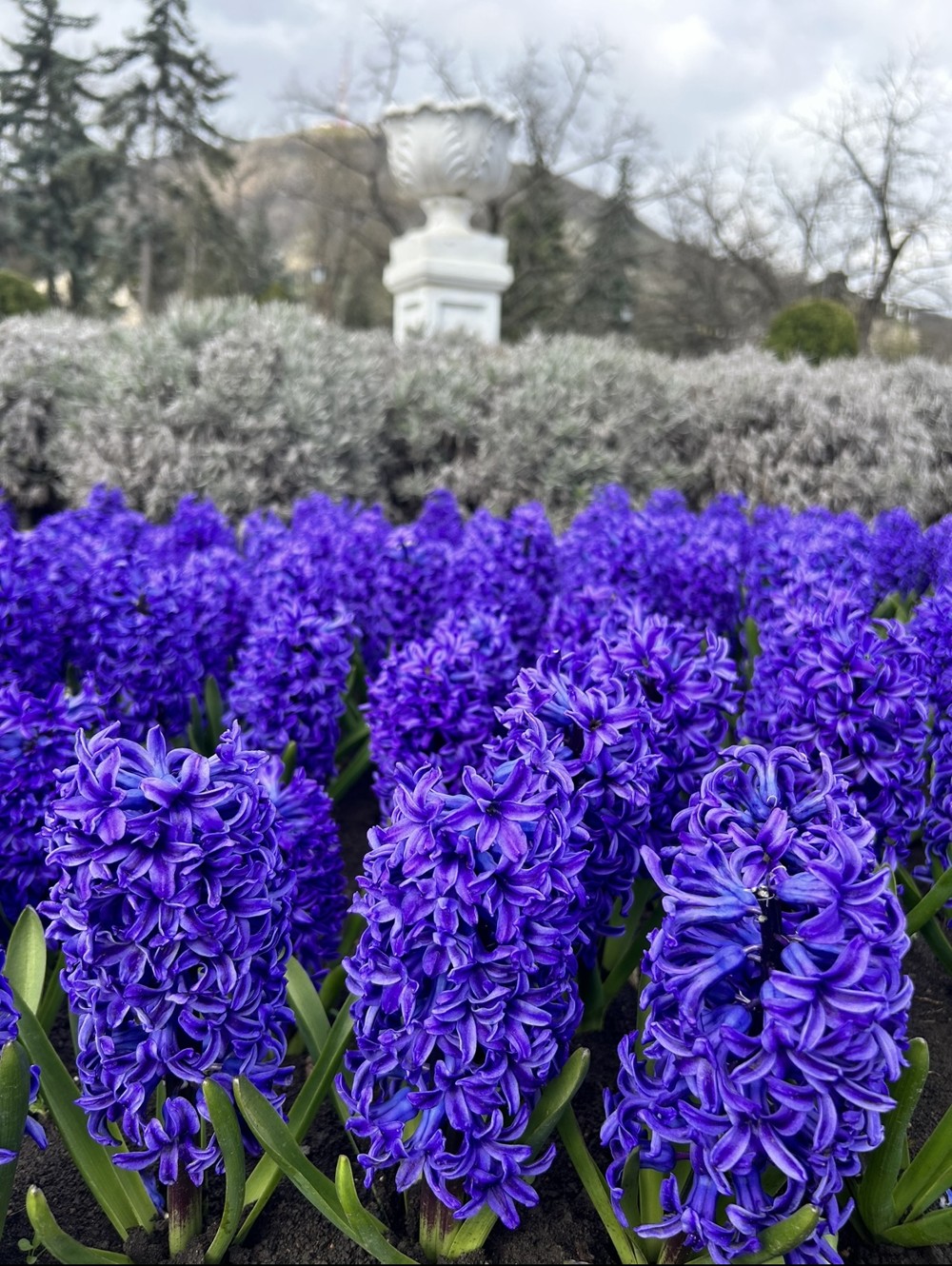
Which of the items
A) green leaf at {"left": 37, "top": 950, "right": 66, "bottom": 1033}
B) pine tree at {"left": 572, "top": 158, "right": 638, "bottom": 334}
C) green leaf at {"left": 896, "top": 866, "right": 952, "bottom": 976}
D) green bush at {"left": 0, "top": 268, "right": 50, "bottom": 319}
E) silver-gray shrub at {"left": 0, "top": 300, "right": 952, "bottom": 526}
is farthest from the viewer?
pine tree at {"left": 572, "top": 158, "right": 638, "bottom": 334}

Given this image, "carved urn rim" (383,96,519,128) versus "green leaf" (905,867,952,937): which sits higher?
"carved urn rim" (383,96,519,128)

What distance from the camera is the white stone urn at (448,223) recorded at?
10.4m

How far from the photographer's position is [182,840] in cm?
129

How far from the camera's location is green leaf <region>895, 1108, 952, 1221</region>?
1.36 m

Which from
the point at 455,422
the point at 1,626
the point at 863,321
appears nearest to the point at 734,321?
the point at 863,321

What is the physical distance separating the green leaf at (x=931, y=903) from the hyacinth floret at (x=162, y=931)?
124 centimetres

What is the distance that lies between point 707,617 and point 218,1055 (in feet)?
7.94

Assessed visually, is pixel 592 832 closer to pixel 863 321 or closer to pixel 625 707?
pixel 625 707

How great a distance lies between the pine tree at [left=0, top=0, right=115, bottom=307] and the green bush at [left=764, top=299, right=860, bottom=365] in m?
21.4

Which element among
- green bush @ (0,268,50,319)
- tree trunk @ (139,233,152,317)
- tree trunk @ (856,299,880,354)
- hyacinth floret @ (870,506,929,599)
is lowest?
hyacinth floret @ (870,506,929,599)

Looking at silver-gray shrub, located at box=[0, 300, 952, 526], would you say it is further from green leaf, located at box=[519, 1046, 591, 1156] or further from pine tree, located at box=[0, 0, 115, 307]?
pine tree, located at box=[0, 0, 115, 307]

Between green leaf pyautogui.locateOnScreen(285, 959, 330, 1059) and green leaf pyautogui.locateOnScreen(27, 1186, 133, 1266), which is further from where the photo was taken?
green leaf pyautogui.locateOnScreen(285, 959, 330, 1059)

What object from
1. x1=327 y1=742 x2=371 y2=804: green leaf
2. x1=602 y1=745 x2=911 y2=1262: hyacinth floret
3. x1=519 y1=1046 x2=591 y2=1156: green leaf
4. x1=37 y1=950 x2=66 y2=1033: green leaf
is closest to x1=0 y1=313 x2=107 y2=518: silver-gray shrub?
x1=327 y1=742 x2=371 y2=804: green leaf

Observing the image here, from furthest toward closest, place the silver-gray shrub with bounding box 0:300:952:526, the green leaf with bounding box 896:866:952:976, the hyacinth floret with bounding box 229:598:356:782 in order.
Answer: the silver-gray shrub with bounding box 0:300:952:526 → the hyacinth floret with bounding box 229:598:356:782 → the green leaf with bounding box 896:866:952:976
